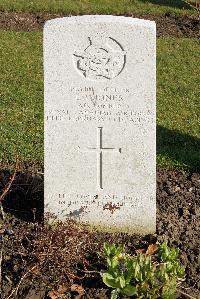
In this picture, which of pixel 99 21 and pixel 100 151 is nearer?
pixel 99 21

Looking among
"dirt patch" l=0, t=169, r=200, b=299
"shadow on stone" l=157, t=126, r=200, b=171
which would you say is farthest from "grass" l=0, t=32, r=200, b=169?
"dirt patch" l=0, t=169, r=200, b=299

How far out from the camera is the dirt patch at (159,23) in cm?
1284

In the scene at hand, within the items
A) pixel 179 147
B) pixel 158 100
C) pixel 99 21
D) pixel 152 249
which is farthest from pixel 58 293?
pixel 158 100

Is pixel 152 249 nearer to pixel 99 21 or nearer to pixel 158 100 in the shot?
pixel 99 21

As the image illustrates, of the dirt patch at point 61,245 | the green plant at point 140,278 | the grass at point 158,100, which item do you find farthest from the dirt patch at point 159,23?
the green plant at point 140,278

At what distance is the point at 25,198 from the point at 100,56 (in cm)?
152

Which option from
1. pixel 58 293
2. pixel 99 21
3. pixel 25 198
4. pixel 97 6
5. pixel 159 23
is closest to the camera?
pixel 58 293

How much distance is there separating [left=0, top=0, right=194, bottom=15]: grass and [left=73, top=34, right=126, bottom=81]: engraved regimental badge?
9.32 m

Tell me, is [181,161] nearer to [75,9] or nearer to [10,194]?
[10,194]

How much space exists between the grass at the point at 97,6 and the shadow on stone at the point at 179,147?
671 cm

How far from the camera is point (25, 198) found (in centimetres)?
549

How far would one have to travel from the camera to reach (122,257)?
4.39 meters

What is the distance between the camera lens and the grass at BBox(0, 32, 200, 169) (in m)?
6.99

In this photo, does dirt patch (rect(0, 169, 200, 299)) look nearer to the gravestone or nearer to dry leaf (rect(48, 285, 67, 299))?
dry leaf (rect(48, 285, 67, 299))
